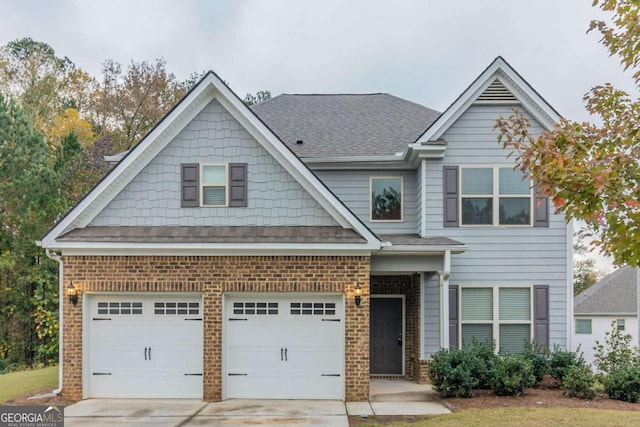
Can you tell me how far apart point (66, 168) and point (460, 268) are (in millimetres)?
17275

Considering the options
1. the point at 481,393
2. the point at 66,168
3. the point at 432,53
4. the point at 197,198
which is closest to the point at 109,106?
the point at 66,168

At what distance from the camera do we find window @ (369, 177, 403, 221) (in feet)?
45.9

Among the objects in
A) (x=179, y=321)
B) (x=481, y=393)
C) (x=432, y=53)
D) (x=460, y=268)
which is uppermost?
(x=432, y=53)

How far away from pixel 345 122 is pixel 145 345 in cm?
846

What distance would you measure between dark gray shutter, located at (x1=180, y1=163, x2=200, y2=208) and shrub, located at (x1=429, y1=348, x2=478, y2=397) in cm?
591

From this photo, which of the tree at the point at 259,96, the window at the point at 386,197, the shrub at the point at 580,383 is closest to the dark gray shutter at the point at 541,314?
the shrub at the point at 580,383

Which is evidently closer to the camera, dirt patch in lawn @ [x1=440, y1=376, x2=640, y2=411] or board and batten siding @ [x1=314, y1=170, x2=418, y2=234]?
dirt patch in lawn @ [x1=440, y1=376, x2=640, y2=411]

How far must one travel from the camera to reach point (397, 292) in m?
13.9

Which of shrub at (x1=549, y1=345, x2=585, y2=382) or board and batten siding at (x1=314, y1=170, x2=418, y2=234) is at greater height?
board and batten siding at (x1=314, y1=170, x2=418, y2=234)

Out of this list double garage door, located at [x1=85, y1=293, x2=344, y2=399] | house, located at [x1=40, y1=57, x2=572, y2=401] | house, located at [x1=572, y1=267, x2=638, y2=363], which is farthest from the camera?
house, located at [x1=572, y1=267, x2=638, y2=363]

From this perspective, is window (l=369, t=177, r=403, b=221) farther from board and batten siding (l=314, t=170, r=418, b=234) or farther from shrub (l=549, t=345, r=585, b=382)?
shrub (l=549, t=345, r=585, b=382)

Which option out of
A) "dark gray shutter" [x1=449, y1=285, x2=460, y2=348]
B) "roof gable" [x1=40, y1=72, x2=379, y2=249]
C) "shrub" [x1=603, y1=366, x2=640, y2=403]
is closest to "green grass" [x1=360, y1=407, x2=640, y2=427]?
"shrub" [x1=603, y1=366, x2=640, y2=403]

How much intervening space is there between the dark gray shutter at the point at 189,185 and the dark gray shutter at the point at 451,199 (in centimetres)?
579

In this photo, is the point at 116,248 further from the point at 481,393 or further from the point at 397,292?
the point at 481,393
